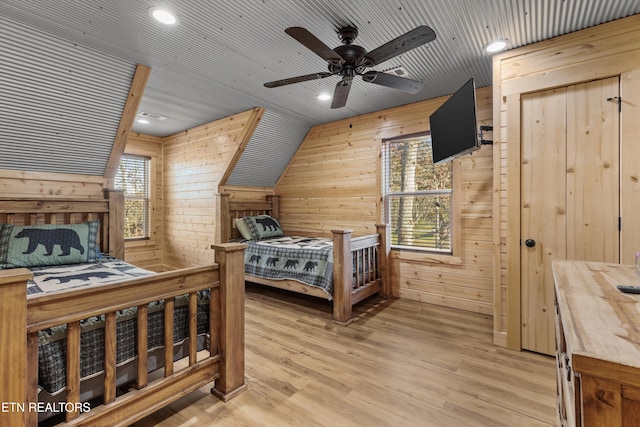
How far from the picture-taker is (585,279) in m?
1.23

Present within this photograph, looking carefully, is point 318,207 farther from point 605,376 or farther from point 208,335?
point 605,376

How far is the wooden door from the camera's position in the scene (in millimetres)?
2178

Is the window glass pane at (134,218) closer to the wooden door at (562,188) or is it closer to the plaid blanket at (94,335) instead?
the plaid blanket at (94,335)

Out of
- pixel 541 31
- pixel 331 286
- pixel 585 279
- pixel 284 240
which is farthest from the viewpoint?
pixel 284 240

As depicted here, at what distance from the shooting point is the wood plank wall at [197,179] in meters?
4.27

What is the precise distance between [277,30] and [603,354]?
2.46 meters

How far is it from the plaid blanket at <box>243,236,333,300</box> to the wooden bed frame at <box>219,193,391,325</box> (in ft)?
0.23

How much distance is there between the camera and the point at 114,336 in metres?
1.42

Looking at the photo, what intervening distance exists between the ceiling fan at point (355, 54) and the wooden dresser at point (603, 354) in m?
1.51

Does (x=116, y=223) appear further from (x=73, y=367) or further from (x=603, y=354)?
(x=603, y=354)

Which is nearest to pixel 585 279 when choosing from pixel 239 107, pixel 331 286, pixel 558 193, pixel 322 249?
pixel 558 193

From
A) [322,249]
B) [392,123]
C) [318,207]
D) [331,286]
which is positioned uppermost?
[392,123]

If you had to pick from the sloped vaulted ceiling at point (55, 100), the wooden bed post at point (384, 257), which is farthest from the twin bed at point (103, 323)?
the wooden bed post at point (384, 257)

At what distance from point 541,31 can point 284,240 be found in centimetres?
346
